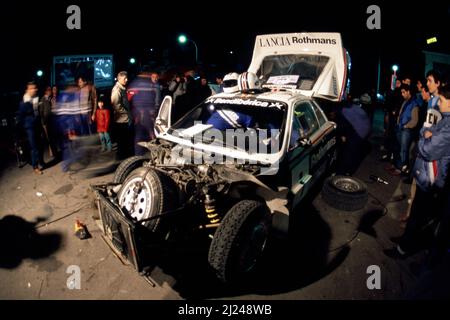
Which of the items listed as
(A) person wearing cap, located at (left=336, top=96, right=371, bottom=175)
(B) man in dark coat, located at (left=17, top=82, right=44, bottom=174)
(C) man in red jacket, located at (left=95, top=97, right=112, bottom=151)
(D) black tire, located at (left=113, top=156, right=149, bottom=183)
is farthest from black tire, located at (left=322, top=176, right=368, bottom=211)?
(B) man in dark coat, located at (left=17, top=82, right=44, bottom=174)

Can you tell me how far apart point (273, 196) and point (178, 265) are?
150 cm

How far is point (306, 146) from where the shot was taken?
12.4ft

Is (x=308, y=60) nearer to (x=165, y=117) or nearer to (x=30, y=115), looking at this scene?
(x=165, y=117)

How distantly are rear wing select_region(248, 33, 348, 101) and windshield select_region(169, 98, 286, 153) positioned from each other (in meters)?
2.04

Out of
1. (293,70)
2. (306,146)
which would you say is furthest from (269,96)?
(293,70)

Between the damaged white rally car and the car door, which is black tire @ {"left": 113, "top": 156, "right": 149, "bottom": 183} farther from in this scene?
the car door

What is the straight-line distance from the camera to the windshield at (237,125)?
378 cm

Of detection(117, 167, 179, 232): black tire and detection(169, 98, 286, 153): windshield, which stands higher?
detection(169, 98, 286, 153): windshield

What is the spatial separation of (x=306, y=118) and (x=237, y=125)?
1.19 meters

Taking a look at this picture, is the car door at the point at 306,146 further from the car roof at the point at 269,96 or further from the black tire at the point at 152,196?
the black tire at the point at 152,196

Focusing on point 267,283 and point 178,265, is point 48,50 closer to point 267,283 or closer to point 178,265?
point 178,265

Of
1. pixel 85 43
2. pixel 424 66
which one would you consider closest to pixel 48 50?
pixel 85 43

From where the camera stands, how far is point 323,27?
27.8 meters

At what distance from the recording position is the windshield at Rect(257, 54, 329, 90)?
6.11 metres
